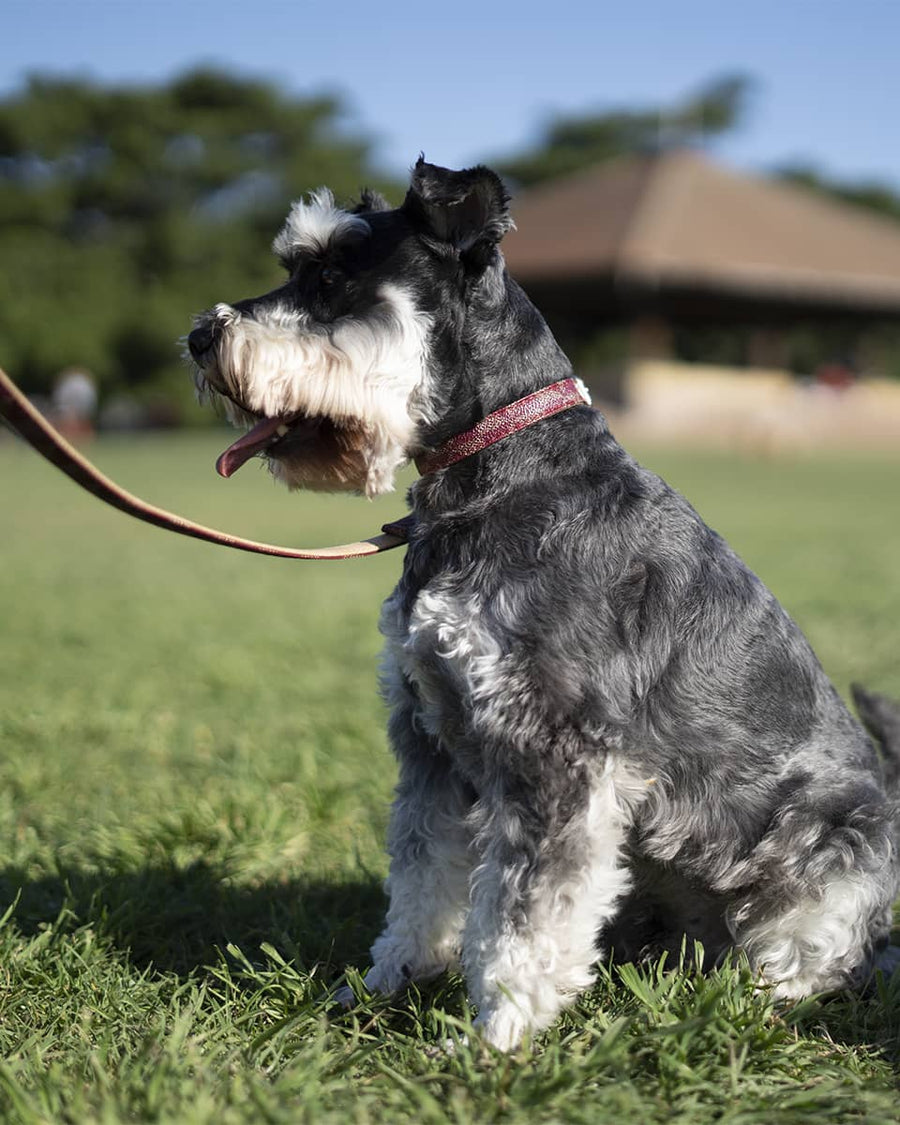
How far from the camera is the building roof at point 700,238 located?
106ft

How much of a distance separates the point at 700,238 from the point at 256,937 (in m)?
32.7

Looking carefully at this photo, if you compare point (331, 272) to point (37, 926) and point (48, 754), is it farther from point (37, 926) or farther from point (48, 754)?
point (48, 754)

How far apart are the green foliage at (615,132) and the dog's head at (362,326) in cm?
5147

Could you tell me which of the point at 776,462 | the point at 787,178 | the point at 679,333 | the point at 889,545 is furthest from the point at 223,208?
the point at 889,545

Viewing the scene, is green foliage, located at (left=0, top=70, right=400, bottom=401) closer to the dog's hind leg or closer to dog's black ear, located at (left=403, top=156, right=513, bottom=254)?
dog's black ear, located at (left=403, top=156, right=513, bottom=254)

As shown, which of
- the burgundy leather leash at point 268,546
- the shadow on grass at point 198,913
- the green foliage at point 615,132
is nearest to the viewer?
the burgundy leather leash at point 268,546

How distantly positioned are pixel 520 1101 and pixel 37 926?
5.77 ft

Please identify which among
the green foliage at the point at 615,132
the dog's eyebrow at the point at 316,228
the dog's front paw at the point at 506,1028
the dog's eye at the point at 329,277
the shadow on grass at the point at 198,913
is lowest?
the shadow on grass at the point at 198,913

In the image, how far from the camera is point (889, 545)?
12953 mm

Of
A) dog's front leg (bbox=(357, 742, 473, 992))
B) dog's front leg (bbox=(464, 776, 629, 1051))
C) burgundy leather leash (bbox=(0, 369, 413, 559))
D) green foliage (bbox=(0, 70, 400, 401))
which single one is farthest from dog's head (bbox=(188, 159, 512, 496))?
green foliage (bbox=(0, 70, 400, 401))

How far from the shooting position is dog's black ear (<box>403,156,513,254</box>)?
9.97ft

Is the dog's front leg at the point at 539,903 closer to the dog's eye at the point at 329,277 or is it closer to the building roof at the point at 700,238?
the dog's eye at the point at 329,277

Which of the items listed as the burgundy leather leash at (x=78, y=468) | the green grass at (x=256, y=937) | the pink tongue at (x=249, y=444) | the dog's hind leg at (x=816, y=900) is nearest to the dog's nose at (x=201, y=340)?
the pink tongue at (x=249, y=444)

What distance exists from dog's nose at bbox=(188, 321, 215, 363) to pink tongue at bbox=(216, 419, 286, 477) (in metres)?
0.25
